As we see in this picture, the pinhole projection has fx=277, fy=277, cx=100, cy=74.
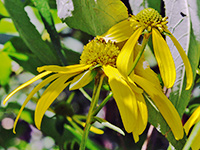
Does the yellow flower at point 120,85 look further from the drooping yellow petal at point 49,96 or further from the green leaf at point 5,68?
the green leaf at point 5,68

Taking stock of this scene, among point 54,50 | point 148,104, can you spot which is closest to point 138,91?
point 148,104

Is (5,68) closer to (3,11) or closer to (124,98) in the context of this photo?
(3,11)

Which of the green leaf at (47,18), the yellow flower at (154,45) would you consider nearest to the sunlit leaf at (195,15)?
the yellow flower at (154,45)

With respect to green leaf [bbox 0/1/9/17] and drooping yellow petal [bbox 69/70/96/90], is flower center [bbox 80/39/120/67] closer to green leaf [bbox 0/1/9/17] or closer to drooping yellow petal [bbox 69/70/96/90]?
drooping yellow petal [bbox 69/70/96/90]

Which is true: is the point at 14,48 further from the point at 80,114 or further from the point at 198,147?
the point at 198,147

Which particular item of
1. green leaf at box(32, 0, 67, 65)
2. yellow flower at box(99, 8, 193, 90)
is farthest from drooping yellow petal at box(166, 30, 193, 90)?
green leaf at box(32, 0, 67, 65)

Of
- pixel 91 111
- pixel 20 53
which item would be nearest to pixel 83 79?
pixel 91 111
